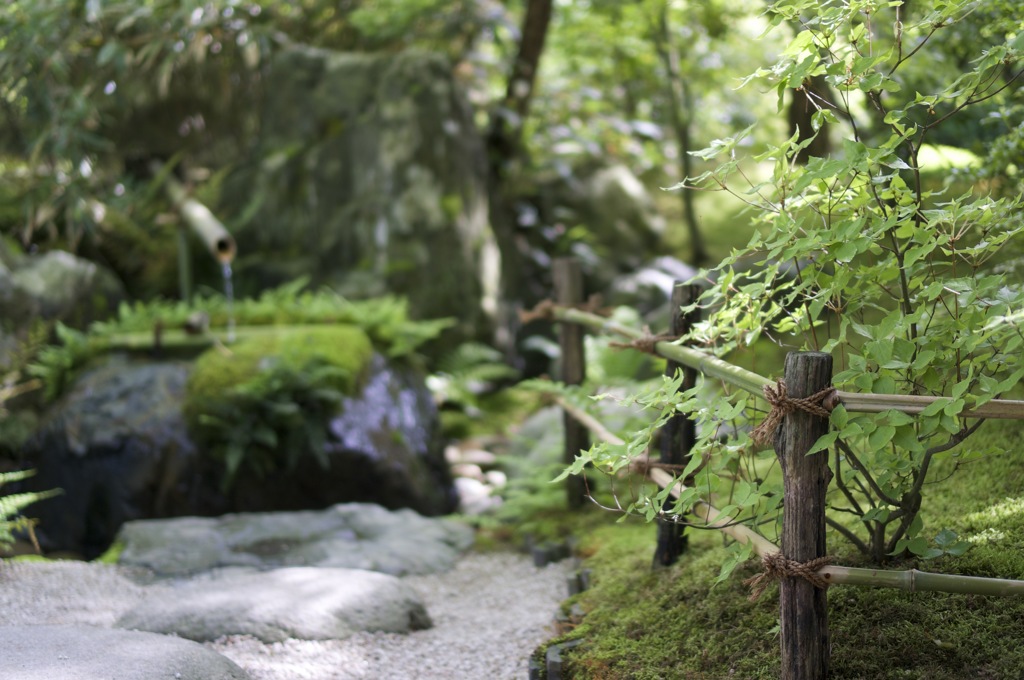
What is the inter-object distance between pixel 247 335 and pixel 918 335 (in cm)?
443

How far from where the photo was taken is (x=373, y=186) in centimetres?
750

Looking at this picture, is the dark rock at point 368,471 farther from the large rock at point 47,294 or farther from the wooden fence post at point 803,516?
the wooden fence post at point 803,516

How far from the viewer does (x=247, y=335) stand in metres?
5.67

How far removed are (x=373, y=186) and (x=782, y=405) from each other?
5896mm

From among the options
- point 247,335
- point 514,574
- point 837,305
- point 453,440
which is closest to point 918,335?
point 837,305

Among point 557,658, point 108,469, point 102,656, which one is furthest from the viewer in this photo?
point 108,469

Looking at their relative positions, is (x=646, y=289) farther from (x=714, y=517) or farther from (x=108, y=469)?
(x=714, y=517)

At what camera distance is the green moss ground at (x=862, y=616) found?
2268 mm

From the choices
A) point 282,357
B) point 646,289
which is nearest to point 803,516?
point 282,357

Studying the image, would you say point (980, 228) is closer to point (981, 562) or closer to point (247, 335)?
point (981, 562)

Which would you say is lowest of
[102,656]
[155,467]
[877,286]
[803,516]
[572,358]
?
[102,656]

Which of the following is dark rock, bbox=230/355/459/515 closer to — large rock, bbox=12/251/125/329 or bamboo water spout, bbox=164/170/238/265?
bamboo water spout, bbox=164/170/238/265

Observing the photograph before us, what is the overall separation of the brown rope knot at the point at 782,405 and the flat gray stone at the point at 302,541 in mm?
2569

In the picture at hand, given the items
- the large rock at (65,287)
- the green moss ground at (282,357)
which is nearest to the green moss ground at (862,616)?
the green moss ground at (282,357)
